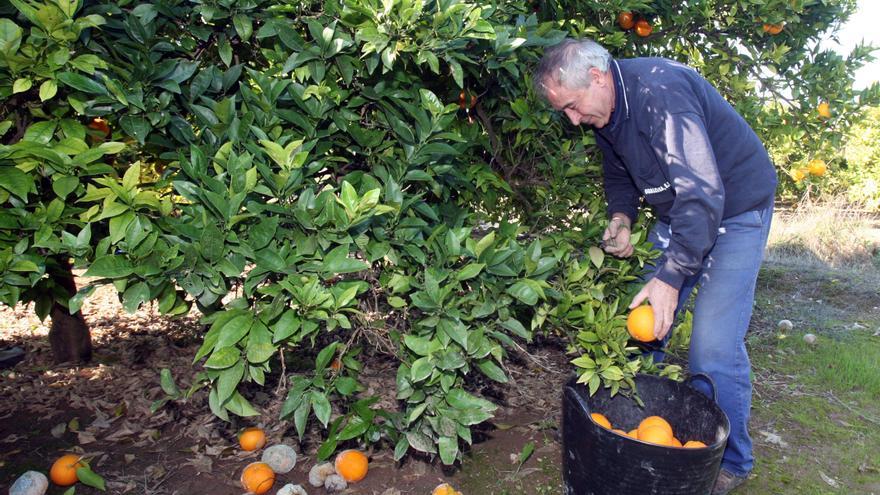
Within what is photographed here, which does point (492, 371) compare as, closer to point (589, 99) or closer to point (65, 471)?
point (589, 99)

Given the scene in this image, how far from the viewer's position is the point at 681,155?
2141mm

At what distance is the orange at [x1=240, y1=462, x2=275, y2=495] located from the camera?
2502 mm

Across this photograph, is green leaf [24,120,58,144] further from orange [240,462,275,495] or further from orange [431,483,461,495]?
orange [431,483,461,495]

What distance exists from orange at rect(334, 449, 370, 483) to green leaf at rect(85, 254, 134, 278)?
4.54ft

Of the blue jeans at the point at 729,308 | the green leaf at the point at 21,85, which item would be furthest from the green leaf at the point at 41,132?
the blue jeans at the point at 729,308

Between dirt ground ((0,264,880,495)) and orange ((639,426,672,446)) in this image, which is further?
dirt ground ((0,264,880,495))

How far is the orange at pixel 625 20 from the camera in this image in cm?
303

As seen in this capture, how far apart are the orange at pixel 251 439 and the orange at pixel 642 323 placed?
172cm

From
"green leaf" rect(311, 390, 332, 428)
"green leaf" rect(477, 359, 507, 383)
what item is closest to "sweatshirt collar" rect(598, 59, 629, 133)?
"green leaf" rect(477, 359, 507, 383)

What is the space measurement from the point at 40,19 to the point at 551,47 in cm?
167

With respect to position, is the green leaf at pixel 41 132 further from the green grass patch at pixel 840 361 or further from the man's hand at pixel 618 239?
the green grass patch at pixel 840 361

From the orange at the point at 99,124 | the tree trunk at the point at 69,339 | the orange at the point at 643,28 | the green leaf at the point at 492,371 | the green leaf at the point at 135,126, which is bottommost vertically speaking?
the tree trunk at the point at 69,339

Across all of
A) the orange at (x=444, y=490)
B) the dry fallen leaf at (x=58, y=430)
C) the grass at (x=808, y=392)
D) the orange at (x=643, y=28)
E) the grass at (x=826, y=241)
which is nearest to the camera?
the orange at (x=444, y=490)

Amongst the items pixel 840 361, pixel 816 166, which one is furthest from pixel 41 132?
pixel 840 361
